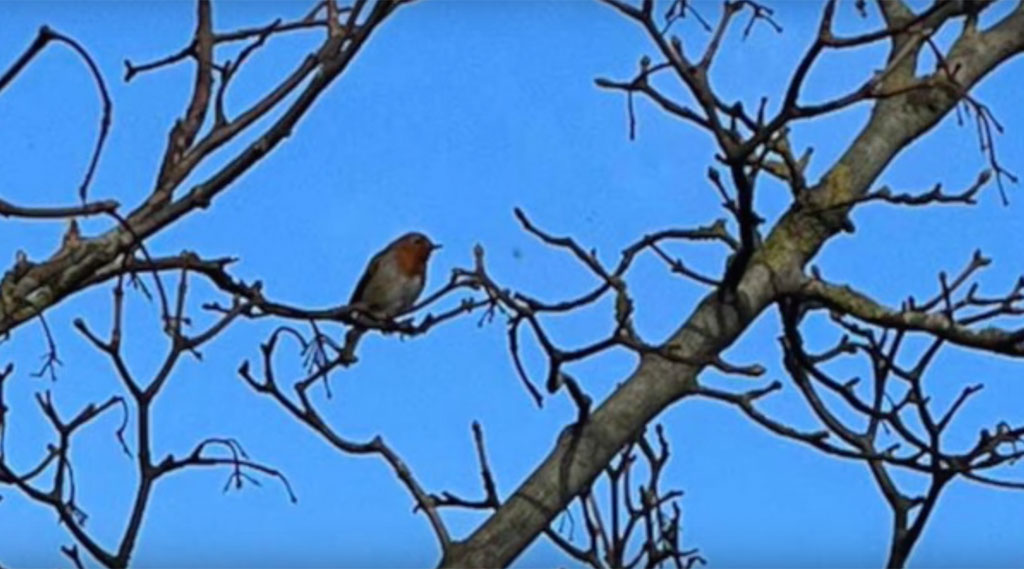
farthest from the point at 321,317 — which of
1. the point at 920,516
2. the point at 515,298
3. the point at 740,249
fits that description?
the point at 920,516

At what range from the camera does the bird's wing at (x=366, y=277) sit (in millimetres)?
5145

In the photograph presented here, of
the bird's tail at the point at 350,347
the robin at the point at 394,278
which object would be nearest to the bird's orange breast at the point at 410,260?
the robin at the point at 394,278

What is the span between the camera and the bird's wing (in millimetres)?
5145

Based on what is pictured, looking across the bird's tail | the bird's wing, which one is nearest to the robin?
the bird's wing

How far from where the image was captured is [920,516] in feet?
7.73

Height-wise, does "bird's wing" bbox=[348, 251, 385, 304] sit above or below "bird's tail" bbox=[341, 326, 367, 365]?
above

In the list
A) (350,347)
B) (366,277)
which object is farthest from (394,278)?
(350,347)

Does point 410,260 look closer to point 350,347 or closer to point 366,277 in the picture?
point 366,277

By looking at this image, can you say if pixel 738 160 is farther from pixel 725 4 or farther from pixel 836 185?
pixel 836 185

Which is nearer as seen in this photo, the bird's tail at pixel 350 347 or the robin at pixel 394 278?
the bird's tail at pixel 350 347

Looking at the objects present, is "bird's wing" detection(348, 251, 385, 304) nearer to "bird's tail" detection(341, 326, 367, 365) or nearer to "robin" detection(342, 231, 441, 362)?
"robin" detection(342, 231, 441, 362)

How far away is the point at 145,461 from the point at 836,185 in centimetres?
99

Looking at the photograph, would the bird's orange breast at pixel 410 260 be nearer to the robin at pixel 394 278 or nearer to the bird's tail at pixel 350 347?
the robin at pixel 394 278

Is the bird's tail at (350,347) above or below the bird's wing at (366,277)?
below
